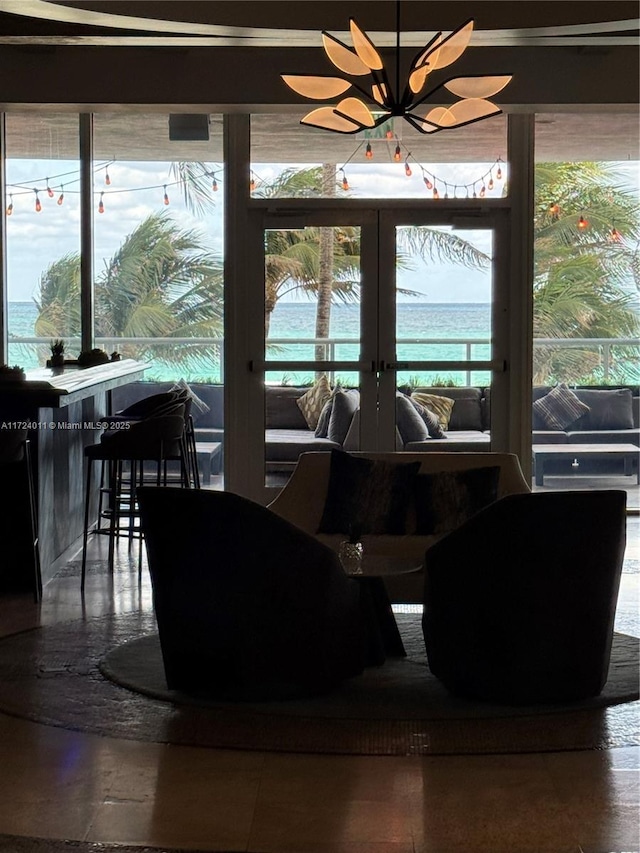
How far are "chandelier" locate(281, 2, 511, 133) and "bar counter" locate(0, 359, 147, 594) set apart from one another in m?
2.00

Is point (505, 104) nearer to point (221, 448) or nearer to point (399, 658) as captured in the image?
point (221, 448)

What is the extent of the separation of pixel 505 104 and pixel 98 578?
4.24m

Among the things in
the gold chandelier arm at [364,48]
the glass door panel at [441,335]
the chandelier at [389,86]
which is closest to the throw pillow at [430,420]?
the glass door panel at [441,335]

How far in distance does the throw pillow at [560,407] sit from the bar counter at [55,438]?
10.1 feet

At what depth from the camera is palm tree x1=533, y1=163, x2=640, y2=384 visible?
8648mm

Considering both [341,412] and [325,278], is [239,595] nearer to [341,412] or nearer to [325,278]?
[341,412]

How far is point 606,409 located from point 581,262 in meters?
1.12

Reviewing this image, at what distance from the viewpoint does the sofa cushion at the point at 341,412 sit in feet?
28.6

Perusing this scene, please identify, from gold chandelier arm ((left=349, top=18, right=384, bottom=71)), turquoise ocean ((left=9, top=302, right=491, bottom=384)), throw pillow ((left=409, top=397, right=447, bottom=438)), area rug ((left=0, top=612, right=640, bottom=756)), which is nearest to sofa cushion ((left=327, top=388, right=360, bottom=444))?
turquoise ocean ((left=9, top=302, right=491, bottom=384))

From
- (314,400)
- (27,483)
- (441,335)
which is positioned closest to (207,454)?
(314,400)

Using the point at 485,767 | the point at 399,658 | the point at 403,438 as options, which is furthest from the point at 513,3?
the point at 485,767

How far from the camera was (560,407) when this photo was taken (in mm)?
8805

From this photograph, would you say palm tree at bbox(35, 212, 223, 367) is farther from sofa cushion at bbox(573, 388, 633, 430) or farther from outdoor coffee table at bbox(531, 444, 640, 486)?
sofa cushion at bbox(573, 388, 633, 430)

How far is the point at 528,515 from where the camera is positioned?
413 cm
